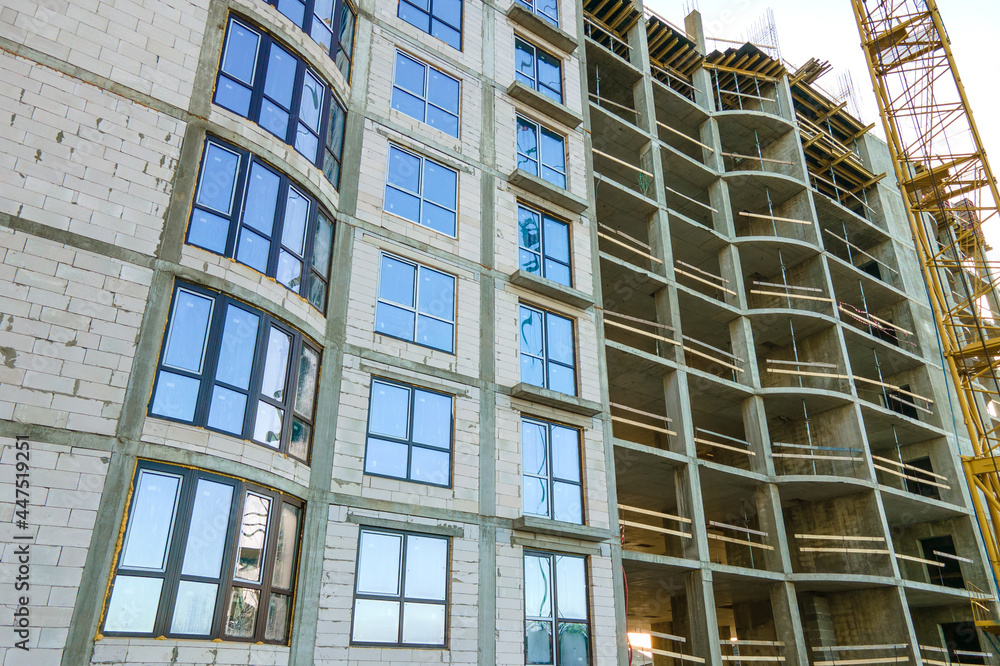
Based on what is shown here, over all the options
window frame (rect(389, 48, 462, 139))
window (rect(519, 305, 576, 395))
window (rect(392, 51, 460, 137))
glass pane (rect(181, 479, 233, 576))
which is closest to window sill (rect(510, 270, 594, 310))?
window (rect(519, 305, 576, 395))

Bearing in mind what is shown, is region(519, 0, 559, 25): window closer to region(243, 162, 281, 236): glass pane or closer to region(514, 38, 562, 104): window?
region(514, 38, 562, 104): window

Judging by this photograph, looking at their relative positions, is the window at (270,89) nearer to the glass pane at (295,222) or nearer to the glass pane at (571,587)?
the glass pane at (295,222)

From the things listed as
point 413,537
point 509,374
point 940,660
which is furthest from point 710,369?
point 413,537

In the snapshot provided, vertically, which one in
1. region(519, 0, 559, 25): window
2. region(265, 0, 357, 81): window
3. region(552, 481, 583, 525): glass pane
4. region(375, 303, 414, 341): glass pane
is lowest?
region(552, 481, 583, 525): glass pane

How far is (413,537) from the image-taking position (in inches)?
604

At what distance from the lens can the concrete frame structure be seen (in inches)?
468

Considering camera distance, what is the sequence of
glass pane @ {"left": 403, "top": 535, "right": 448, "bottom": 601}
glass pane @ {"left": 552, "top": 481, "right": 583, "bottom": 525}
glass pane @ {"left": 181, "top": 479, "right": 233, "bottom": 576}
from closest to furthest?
glass pane @ {"left": 181, "top": 479, "right": 233, "bottom": 576}
glass pane @ {"left": 403, "top": 535, "right": 448, "bottom": 601}
glass pane @ {"left": 552, "top": 481, "right": 583, "bottom": 525}

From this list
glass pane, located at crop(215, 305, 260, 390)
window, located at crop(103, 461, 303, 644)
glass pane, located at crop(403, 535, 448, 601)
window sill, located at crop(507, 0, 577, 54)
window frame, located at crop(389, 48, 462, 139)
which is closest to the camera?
window, located at crop(103, 461, 303, 644)

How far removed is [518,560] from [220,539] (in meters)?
6.73

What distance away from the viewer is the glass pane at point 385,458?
15.5m

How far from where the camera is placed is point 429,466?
16234mm

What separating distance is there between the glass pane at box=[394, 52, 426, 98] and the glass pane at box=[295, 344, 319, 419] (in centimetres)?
844

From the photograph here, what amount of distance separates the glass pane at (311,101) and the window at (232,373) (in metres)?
4.97

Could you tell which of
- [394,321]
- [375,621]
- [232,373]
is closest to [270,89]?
[394,321]
